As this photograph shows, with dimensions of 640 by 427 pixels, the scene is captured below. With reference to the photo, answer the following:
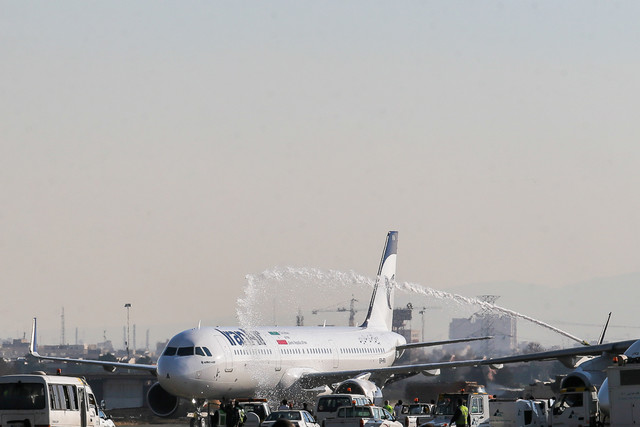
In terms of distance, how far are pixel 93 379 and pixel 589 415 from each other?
7928 cm

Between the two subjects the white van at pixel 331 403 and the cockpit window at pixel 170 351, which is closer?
the white van at pixel 331 403

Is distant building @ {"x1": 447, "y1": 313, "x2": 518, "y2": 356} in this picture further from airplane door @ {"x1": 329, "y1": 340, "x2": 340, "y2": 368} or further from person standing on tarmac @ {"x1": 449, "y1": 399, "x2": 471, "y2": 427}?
person standing on tarmac @ {"x1": 449, "y1": 399, "x2": 471, "y2": 427}

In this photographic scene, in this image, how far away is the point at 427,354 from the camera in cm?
9375

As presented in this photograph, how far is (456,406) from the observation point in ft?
132

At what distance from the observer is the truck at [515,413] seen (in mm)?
37156

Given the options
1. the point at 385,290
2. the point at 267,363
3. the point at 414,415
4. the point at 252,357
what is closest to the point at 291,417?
the point at 414,415

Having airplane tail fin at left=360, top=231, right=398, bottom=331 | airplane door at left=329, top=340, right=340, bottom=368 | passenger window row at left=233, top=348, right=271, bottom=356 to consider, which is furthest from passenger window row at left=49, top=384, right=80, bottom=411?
airplane tail fin at left=360, top=231, right=398, bottom=331

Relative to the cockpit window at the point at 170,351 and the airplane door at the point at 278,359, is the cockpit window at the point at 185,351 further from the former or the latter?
the airplane door at the point at 278,359

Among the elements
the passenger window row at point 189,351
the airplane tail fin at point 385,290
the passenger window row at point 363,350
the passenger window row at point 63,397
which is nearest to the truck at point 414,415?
the passenger window row at point 189,351

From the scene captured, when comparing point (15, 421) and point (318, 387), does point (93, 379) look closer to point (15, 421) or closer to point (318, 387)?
point (318, 387)

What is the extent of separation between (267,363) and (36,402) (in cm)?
2909

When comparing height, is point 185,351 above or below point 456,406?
above

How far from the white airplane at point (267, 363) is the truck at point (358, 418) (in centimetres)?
984

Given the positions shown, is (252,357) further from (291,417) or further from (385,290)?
(385,290)
